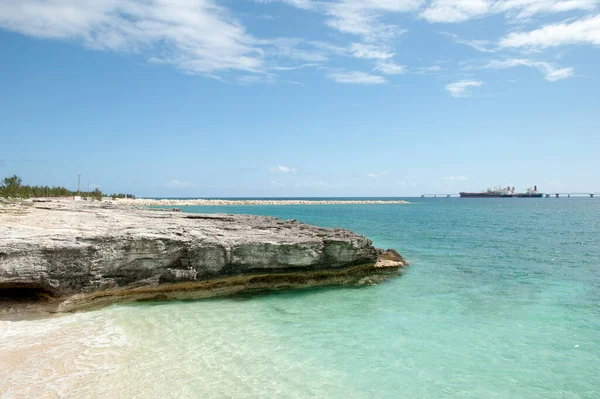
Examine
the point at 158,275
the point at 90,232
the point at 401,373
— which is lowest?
the point at 401,373

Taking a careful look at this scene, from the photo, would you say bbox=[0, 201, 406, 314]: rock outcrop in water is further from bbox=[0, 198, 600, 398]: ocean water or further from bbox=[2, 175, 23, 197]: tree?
bbox=[2, 175, 23, 197]: tree

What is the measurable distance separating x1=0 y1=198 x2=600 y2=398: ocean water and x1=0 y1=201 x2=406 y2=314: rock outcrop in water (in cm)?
72

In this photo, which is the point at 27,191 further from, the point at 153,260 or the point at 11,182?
the point at 153,260

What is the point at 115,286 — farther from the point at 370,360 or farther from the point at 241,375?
the point at 370,360

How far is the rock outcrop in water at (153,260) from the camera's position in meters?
10.5

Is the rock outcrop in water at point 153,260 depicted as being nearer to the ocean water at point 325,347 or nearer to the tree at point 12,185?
the ocean water at point 325,347

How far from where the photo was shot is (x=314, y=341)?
9.27m

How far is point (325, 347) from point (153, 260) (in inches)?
254

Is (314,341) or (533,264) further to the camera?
(533,264)

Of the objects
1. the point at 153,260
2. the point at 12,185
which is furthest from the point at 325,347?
the point at 12,185

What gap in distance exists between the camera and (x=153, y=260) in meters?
11.9

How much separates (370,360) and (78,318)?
821 cm

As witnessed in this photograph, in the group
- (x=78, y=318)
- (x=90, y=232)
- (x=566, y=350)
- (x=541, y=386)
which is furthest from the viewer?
(x=90, y=232)

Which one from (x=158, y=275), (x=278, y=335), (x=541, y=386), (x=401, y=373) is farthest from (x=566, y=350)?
(x=158, y=275)
